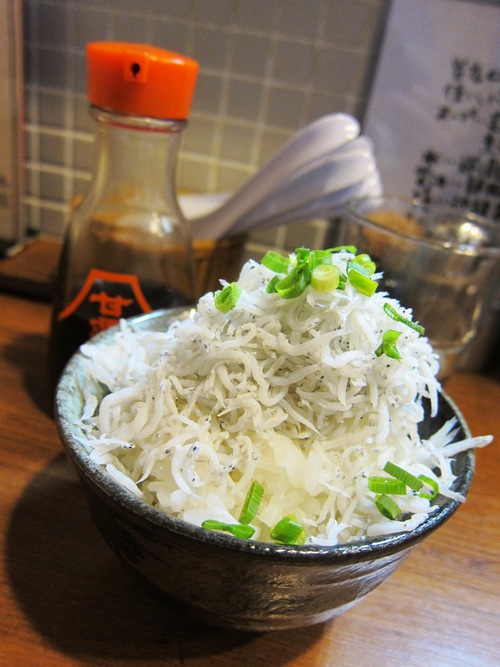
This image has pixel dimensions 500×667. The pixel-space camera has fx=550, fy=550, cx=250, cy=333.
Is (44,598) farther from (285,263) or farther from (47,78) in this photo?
(47,78)

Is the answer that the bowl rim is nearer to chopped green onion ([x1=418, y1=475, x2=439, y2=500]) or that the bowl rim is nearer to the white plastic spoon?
chopped green onion ([x1=418, y1=475, x2=439, y2=500])

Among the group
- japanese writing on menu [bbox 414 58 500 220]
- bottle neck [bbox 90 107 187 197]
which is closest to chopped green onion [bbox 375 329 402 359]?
bottle neck [bbox 90 107 187 197]

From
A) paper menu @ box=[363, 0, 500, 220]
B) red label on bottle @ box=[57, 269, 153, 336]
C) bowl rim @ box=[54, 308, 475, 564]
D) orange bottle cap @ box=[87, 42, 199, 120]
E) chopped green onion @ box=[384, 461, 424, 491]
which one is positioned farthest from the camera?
paper menu @ box=[363, 0, 500, 220]

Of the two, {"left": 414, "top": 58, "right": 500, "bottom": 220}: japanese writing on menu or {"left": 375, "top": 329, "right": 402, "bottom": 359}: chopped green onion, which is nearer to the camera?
{"left": 375, "top": 329, "right": 402, "bottom": 359}: chopped green onion

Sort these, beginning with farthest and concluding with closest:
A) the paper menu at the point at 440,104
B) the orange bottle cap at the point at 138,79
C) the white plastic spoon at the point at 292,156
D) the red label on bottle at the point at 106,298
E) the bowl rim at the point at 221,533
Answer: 1. the paper menu at the point at 440,104
2. the white plastic spoon at the point at 292,156
3. the red label on bottle at the point at 106,298
4. the orange bottle cap at the point at 138,79
5. the bowl rim at the point at 221,533

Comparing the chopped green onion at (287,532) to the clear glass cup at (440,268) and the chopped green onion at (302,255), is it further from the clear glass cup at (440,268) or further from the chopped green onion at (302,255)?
the clear glass cup at (440,268)

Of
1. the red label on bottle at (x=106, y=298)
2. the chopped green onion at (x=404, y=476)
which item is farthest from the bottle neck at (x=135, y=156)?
the chopped green onion at (x=404, y=476)
